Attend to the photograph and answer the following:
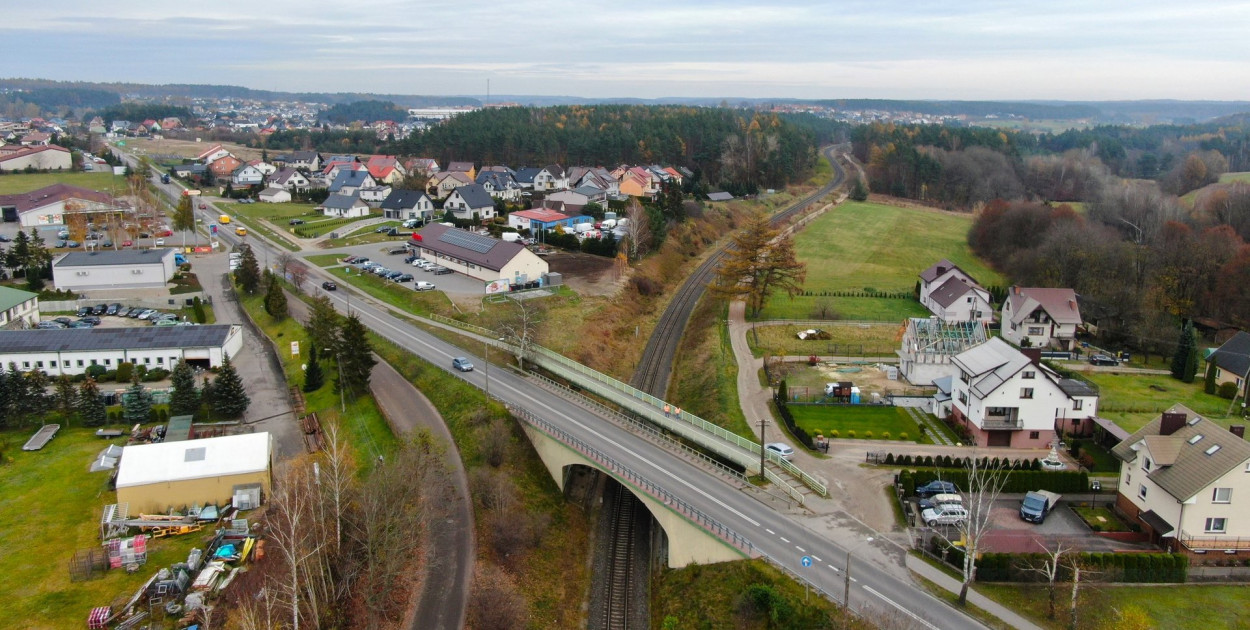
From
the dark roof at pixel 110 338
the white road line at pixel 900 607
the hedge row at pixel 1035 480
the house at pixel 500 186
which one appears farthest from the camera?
the house at pixel 500 186

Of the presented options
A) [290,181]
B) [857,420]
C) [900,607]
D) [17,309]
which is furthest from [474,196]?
[900,607]

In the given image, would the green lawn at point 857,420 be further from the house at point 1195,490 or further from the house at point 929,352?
the house at point 1195,490

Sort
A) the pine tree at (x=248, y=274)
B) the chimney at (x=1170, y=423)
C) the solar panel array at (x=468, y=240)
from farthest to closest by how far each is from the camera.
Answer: the solar panel array at (x=468, y=240), the pine tree at (x=248, y=274), the chimney at (x=1170, y=423)

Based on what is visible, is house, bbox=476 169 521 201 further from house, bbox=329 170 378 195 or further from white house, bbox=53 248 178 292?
white house, bbox=53 248 178 292

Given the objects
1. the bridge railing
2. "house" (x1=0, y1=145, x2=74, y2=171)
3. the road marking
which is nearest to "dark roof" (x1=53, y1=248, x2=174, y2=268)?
the bridge railing

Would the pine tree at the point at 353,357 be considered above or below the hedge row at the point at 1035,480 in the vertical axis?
above

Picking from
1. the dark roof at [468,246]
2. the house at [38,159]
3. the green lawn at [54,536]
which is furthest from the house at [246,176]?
the green lawn at [54,536]
